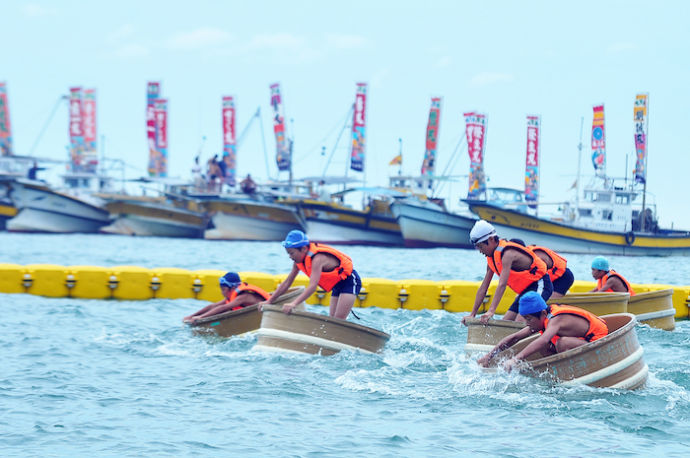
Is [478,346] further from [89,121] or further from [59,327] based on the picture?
[89,121]

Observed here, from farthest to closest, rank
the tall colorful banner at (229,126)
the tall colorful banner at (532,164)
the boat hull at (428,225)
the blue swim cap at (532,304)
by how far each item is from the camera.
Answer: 1. the tall colorful banner at (229,126)
2. the tall colorful banner at (532,164)
3. the boat hull at (428,225)
4. the blue swim cap at (532,304)

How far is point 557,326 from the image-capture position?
10.0 m

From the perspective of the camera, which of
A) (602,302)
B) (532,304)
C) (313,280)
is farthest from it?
(602,302)

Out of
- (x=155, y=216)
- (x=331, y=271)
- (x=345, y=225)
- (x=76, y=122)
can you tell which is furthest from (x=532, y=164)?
(x=331, y=271)

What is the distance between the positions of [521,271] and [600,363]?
239 cm

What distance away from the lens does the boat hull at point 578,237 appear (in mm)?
52688

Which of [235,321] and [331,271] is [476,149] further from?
[331,271]

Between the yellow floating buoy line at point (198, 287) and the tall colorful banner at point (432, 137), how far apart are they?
44.1 m

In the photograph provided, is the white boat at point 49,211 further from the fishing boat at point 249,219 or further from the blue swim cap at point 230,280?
the blue swim cap at point 230,280

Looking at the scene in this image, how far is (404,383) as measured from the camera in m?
11.6

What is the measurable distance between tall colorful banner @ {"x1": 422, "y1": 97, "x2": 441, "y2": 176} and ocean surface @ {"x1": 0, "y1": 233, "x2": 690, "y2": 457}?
4768 centimetres

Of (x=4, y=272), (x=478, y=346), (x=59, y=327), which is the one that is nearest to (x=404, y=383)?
(x=478, y=346)

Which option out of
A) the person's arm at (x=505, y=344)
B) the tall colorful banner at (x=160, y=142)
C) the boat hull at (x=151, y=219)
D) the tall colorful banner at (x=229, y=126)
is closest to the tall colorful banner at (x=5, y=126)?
the tall colorful banner at (x=160, y=142)

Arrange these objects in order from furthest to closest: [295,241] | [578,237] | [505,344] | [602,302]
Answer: [578,237] < [602,302] < [295,241] < [505,344]
